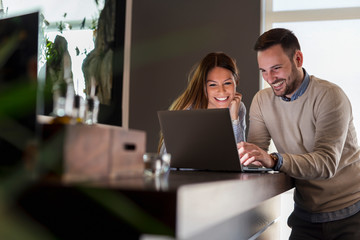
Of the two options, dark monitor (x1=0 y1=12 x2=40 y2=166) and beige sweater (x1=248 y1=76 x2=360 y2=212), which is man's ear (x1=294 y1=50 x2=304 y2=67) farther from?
dark monitor (x1=0 y1=12 x2=40 y2=166)

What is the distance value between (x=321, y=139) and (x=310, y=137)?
14cm

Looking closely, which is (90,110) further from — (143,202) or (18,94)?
(143,202)

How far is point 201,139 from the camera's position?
1.84 metres

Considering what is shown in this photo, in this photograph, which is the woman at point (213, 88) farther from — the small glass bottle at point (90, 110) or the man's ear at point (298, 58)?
the small glass bottle at point (90, 110)

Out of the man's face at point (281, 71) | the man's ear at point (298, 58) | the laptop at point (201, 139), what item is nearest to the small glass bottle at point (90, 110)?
the laptop at point (201, 139)

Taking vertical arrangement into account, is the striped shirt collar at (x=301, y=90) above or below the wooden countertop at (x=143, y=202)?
above

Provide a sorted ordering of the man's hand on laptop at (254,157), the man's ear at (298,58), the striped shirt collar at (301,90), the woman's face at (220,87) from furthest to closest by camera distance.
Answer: the woman's face at (220,87) < the man's ear at (298,58) < the striped shirt collar at (301,90) < the man's hand on laptop at (254,157)

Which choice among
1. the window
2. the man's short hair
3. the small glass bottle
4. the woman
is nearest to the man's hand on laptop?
the man's short hair

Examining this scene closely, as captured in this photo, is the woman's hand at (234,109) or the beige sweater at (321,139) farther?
the woman's hand at (234,109)

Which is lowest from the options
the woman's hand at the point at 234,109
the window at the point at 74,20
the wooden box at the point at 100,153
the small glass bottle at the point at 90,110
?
the wooden box at the point at 100,153

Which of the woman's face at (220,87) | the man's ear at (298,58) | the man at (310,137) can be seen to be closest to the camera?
the man at (310,137)

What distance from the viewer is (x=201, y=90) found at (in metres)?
3.17

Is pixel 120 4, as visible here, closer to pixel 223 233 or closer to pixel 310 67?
pixel 310 67

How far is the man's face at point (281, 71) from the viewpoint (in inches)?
90.7
